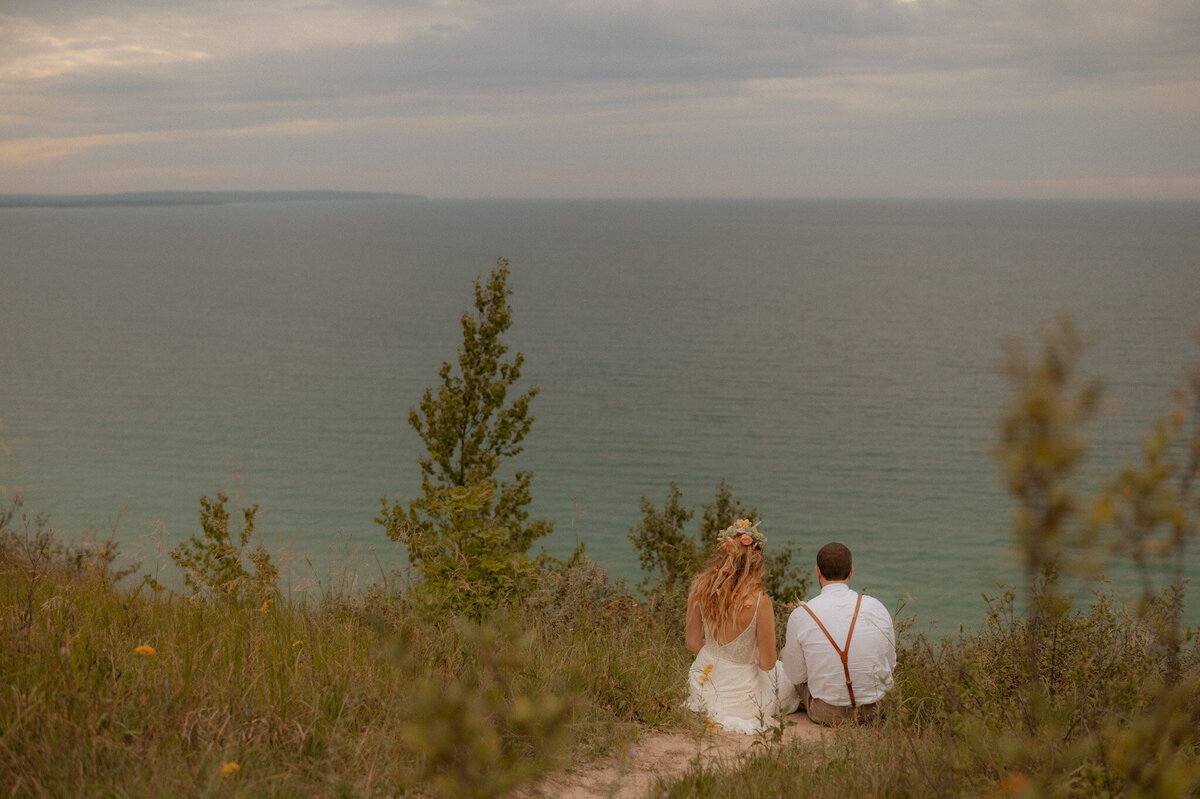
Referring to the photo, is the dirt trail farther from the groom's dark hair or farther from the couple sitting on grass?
the groom's dark hair

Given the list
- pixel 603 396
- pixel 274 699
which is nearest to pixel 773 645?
pixel 274 699

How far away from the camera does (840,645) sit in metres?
5.71

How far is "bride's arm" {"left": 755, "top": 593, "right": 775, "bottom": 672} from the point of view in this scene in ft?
19.2

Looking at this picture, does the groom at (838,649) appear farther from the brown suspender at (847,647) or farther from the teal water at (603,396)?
the teal water at (603,396)

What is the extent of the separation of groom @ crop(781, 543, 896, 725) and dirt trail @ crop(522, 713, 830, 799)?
0.96 meters

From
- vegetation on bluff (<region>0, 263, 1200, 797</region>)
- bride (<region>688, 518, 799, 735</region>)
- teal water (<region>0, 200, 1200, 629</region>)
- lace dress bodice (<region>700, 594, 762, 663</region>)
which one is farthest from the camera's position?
teal water (<region>0, 200, 1200, 629</region>)

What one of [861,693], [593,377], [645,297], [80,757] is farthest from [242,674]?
[645,297]

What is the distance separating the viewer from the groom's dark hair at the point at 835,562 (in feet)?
19.4

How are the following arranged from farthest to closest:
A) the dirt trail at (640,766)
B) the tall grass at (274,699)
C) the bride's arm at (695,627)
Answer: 1. the bride's arm at (695,627)
2. the dirt trail at (640,766)
3. the tall grass at (274,699)

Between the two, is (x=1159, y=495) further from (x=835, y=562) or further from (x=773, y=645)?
(x=773, y=645)

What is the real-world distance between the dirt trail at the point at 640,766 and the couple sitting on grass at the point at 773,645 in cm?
76

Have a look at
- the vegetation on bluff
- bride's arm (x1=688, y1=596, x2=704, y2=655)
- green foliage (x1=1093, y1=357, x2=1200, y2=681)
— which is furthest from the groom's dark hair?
green foliage (x1=1093, y1=357, x2=1200, y2=681)

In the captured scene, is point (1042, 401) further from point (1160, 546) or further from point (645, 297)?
point (645, 297)

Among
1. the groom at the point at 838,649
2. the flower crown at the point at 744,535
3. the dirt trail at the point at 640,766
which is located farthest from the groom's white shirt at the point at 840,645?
the dirt trail at the point at 640,766
